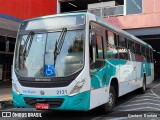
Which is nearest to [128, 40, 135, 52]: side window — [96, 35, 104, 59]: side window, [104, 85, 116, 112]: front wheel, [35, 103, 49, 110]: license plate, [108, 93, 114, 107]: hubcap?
[104, 85, 116, 112]: front wheel

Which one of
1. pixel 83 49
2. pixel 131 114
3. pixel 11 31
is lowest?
pixel 131 114

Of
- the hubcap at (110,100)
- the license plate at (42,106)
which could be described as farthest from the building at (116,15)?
the license plate at (42,106)

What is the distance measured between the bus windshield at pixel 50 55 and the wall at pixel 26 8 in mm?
12366

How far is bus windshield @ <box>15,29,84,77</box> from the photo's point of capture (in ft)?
27.1

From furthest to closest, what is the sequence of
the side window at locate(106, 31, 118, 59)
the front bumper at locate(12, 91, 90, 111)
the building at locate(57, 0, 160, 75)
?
the building at locate(57, 0, 160, 75) → the side window at locate(106, 31, 118, 59) → the front bumper at locate(12, 91, 90, 111)

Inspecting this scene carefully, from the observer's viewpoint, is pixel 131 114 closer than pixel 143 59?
Yes

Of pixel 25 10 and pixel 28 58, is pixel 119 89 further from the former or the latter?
pixel 25 10

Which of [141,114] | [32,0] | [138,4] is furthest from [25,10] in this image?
[141,114]

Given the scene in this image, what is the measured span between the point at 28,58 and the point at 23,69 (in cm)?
34

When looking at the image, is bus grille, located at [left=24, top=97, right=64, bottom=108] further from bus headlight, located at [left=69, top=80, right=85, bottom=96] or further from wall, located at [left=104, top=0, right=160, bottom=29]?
wall, located at [left=104, top=0, right=160, bottom=29]

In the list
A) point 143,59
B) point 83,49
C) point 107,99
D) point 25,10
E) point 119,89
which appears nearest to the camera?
point 83,49

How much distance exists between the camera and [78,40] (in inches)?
336

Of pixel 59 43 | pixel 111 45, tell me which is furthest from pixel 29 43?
pixel 111 45

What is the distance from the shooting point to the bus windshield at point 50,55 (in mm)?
8273
